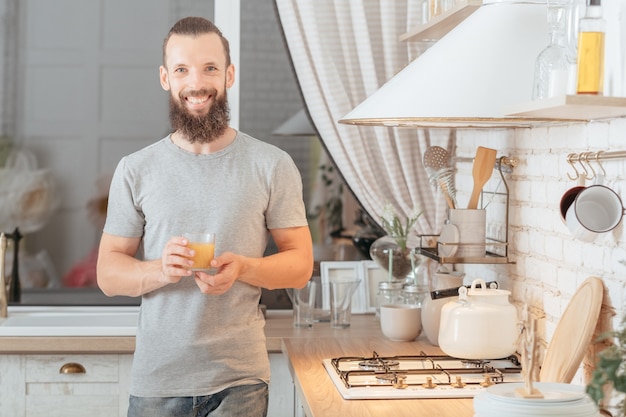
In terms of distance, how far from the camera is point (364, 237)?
12.4ft

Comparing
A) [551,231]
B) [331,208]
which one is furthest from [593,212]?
[331,208]

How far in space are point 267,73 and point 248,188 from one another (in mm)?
1393

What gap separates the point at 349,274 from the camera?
3.69m

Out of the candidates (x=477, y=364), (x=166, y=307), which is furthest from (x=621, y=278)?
(x=166, y=307)

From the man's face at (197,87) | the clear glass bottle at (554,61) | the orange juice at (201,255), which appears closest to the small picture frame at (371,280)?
the man's face at (197,87)

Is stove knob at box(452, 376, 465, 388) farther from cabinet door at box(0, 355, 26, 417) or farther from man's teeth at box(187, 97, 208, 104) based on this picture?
cabinet door at box(0, 355, 26, 417)

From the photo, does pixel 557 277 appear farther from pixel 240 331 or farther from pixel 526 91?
pixel 240 331

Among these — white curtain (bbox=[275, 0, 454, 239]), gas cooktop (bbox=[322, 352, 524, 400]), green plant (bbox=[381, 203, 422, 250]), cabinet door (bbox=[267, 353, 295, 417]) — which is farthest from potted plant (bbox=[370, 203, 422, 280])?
gas cooktop (bbox=[322, 352, 524, 400])

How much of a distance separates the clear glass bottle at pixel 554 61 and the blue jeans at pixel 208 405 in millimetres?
1049

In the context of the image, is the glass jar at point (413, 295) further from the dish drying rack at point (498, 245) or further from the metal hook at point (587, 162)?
the metal hook at point (587, 162)

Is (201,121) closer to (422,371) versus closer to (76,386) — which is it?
(422,371)

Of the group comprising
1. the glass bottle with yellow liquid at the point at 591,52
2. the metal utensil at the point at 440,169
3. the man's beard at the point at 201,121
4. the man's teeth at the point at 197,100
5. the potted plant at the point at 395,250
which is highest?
the glass bottle with yellow liquid at the point at 591,52

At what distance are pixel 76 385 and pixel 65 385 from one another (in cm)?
4

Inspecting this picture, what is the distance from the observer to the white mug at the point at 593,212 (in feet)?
6.84
